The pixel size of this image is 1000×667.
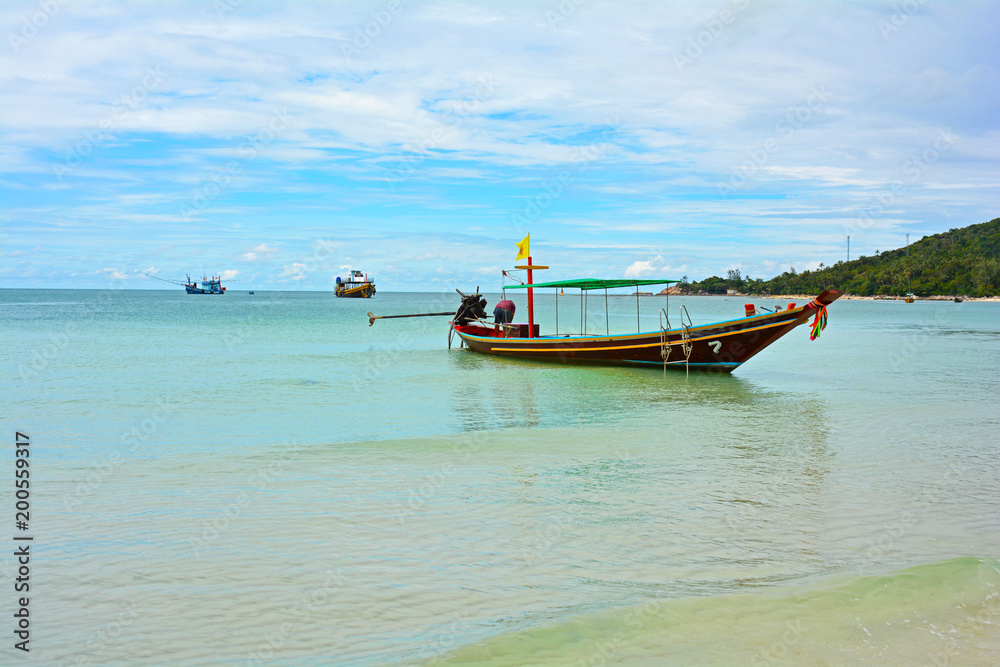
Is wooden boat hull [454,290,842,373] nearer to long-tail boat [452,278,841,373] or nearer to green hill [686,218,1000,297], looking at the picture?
long-tail boat [452,278,841,373]

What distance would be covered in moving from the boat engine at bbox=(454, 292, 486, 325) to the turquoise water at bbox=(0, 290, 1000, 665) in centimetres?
1596

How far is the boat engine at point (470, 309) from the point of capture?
33375 millimetres

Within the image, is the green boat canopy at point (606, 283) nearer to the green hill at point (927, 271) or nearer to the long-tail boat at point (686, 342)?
the long-tail boat at point (686, 342)

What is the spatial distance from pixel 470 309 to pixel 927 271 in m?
120

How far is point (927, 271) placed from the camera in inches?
4877

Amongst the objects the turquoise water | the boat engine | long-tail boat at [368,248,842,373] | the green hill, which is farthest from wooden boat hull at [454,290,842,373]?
the green hill

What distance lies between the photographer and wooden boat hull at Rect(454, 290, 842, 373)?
827 inches

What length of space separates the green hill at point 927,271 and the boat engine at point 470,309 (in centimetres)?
10393

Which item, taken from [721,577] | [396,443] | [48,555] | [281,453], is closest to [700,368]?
[396,443]

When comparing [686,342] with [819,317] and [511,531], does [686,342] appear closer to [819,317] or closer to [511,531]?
[819,317]

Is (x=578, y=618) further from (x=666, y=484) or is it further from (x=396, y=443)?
(x=396, y=443)

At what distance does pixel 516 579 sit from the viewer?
6.12m

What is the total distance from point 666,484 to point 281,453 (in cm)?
630

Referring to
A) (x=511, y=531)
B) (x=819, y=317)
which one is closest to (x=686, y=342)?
(x=819, y=317)
